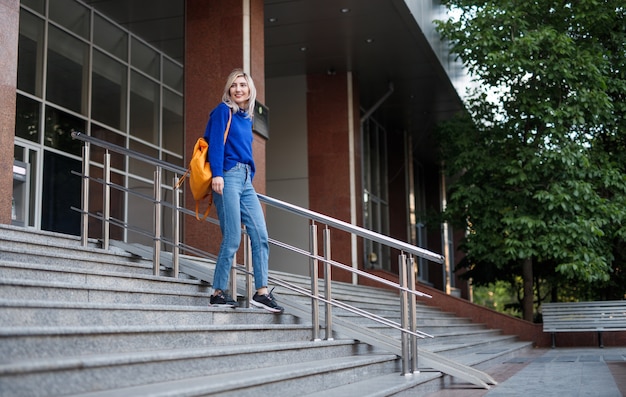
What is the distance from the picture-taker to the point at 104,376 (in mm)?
3434

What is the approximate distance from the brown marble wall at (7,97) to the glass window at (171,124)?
824 cm

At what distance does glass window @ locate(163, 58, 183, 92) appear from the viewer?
49.3ft

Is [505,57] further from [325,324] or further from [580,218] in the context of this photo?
[325,324]

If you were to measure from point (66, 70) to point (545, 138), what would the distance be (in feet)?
27.5

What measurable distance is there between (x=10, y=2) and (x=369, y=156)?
1355 cm

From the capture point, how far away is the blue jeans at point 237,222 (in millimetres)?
5551

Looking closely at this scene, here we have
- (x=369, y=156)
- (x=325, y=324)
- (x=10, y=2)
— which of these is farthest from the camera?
(x=369, y=156)

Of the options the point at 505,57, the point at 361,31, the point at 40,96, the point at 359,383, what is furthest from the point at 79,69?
the point at 359,383

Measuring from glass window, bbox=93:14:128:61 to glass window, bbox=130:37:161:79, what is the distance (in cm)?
27

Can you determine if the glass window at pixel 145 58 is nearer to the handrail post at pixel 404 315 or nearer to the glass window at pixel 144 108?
the glass window at pixel 144 108

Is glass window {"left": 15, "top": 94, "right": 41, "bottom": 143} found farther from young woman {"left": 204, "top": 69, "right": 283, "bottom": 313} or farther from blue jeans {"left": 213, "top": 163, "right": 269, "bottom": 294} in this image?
blue jeans {"left": 213, "top": 163, "right": 269, "bottom": 294}

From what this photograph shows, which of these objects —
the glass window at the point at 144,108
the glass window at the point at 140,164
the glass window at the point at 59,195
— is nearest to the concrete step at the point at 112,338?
the glass window at the point at 59,195

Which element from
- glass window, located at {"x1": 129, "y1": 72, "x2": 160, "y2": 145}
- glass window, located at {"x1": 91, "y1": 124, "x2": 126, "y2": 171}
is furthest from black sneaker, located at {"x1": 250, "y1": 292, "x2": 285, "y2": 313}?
glass window, located at {"x1": 129, "y1": 72, "x2": 160, "y2": 145}

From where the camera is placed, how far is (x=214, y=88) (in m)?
10.3
